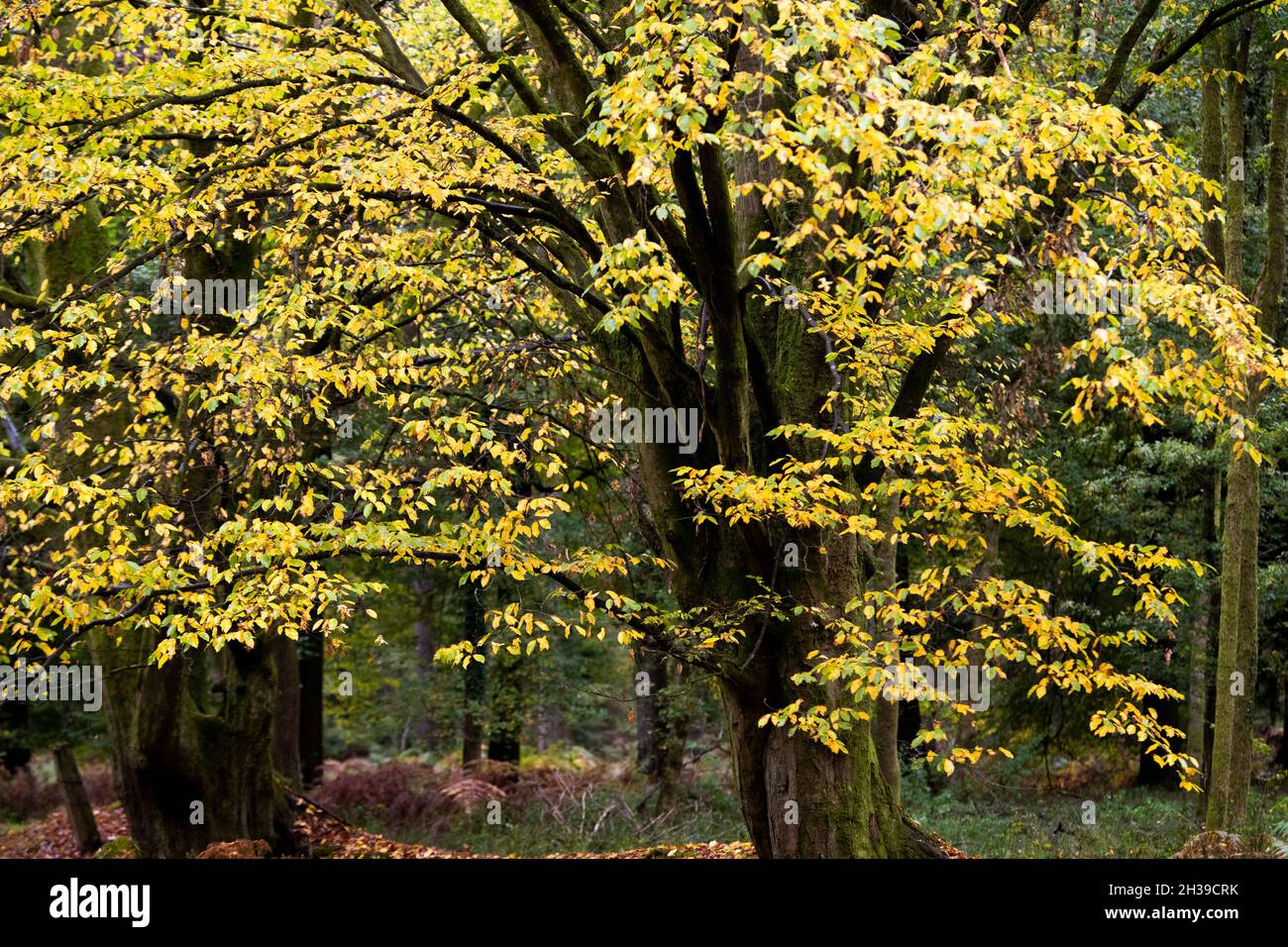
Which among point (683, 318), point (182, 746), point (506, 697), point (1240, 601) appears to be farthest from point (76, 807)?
point (1240, 601)

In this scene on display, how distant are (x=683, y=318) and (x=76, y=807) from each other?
405 inches

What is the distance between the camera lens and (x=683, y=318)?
1131 cm

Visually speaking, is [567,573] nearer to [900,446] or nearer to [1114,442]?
[900,446]

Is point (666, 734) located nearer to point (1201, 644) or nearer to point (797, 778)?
point (1201, 644)

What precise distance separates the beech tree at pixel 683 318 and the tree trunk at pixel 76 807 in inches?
215

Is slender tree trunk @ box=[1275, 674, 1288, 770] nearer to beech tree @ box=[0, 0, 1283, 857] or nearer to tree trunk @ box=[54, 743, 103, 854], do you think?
beech tree @ box=[0, 0, 1283, 857]

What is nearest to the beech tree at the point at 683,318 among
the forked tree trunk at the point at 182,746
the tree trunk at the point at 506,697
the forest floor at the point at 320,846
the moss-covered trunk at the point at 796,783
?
the moss-covered trunk at the point at 796,783

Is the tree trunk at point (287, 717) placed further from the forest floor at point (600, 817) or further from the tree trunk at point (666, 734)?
the tree trunk at point (666, 734)

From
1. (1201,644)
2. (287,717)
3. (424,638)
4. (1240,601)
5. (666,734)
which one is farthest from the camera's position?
(424,638)

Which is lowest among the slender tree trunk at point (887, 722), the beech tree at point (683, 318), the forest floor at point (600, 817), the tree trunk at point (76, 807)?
the forest floor at point (600, 817)

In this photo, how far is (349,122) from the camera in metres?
8.80

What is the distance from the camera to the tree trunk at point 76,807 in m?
14.8

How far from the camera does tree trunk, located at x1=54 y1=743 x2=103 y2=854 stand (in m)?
14.8

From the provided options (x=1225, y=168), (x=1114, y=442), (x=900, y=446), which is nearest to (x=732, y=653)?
Result: (x=900, y=446)
